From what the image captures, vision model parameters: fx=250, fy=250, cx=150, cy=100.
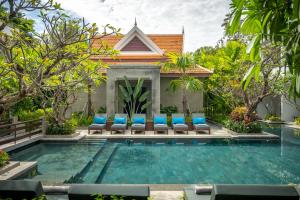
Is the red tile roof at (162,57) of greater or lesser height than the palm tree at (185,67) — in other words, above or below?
above

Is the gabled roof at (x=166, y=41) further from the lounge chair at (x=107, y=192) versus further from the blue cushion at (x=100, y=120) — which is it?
the lounge chair at (x=107, y=192)

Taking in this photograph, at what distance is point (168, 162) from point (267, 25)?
9.22m

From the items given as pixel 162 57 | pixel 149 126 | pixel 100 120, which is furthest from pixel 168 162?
pixel 162 57

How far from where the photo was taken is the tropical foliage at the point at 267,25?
185cm

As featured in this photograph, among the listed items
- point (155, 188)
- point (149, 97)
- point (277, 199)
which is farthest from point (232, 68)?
point (277, 199)

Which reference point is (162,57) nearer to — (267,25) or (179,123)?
(179,123)

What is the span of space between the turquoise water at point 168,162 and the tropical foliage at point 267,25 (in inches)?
268

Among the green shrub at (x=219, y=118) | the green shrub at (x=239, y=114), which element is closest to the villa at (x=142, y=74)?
the green shrub at (x=219, y=118)

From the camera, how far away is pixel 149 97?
73.4ft

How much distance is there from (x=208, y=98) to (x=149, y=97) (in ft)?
20.5

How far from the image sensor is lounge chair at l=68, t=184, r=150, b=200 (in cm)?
379

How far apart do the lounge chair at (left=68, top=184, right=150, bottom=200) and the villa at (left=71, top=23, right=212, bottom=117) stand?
15.5 metres

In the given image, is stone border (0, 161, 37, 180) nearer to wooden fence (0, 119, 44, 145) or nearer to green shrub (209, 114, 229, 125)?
wooden fence (0, 119, 44, 145)

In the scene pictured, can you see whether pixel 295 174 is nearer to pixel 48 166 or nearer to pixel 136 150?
pixel 136 150
